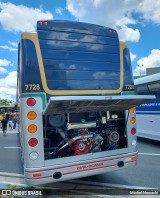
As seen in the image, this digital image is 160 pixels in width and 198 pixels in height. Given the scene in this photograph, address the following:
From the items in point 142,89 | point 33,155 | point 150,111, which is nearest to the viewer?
point 33,155

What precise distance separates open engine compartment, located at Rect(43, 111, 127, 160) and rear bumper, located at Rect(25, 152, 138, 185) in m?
0.28

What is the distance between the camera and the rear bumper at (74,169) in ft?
14.2

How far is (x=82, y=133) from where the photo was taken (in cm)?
502

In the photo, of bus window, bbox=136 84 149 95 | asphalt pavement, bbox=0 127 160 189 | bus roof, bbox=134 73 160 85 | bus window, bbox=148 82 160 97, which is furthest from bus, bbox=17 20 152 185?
bus window, bbox=136 84 149 95

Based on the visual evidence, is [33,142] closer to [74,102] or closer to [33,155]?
[33,155]

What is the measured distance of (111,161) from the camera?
4965 millimetres

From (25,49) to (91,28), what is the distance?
1653 mm

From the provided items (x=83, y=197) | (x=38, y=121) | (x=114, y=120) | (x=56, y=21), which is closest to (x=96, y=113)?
(x=114, y=120)

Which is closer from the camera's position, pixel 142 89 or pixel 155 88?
pixel 155 88

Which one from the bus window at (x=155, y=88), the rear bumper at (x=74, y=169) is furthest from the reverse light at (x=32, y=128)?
the bus window at (x=155, y=88)

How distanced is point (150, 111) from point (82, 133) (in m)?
6.48

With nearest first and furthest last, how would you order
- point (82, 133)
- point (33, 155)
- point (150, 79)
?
point (33, 155), point (82, 133), point (150, 79)

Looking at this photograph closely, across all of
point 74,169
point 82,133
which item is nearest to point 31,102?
point 82,133

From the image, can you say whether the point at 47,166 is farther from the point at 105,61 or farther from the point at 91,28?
the point at 91,28
